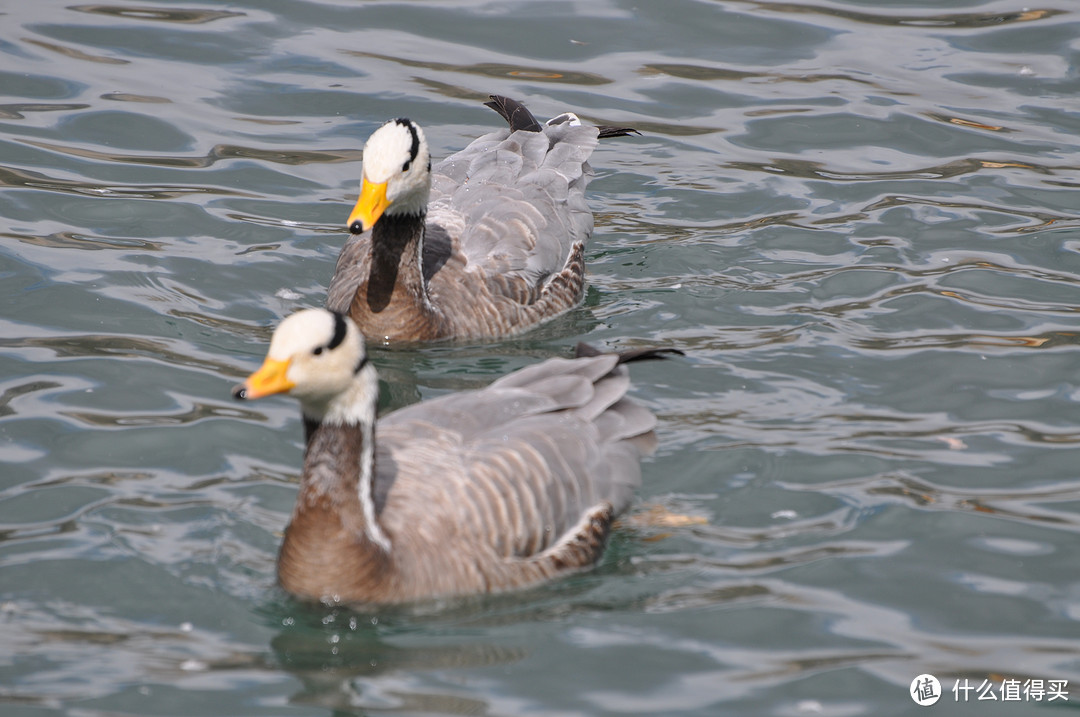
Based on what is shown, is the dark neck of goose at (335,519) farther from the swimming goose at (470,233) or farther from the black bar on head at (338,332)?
the swimming goose at (470,233)

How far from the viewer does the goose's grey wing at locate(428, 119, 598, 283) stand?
10789 millimetres

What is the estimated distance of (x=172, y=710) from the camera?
600cm

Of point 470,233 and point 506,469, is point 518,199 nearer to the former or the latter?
point 470,233

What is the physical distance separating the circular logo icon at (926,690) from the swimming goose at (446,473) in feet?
6.03

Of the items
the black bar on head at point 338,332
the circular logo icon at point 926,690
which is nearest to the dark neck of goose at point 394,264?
the black bar on head at point 338,332

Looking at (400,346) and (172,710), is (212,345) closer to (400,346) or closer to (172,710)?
(400,346)

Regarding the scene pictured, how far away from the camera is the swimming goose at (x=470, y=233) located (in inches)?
389

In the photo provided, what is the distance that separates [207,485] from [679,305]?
4210 mm

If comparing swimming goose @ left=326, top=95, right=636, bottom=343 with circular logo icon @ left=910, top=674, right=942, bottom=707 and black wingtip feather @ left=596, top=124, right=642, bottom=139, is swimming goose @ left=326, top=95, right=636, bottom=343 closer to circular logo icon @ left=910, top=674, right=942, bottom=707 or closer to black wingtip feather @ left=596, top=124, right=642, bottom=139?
black wingtip feather @ left=596, top=124, right=642, bottom=139

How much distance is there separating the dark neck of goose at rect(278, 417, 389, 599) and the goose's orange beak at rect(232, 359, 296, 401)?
46 cm

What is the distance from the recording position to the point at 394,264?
10.0 meters

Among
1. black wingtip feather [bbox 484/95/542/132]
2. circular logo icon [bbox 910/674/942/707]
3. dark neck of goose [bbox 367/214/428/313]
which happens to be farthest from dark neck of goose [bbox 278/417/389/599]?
black wingtip feather [bbox 484/95/542/132]

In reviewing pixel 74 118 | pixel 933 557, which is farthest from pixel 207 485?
pixel 74 118

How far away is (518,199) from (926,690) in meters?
5.96
